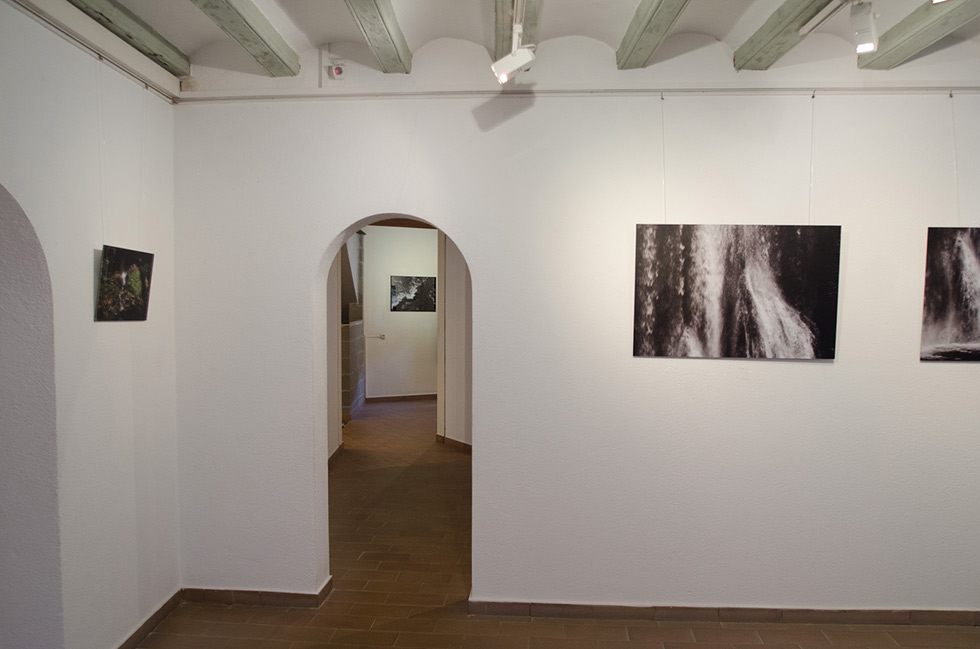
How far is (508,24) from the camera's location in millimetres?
2688

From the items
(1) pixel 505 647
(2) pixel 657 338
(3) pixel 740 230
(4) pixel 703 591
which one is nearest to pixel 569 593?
(1) pixel 505 647

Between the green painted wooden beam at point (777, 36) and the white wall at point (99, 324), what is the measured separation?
3421mm

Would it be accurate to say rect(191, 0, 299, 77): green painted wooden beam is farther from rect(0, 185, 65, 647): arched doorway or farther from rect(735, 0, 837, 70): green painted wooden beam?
rect(735, 0, 837, 70): green painted wooden beam

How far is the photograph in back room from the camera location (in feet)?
32.6

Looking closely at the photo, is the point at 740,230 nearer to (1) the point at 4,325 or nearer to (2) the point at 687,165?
(2) the point at 687,165

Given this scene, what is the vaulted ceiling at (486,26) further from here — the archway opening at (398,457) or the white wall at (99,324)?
the archway opening at (398,457)

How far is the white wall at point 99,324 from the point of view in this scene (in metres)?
2.29

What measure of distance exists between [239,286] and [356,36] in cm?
167

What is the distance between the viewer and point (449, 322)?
692cm

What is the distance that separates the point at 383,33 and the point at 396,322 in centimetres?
753

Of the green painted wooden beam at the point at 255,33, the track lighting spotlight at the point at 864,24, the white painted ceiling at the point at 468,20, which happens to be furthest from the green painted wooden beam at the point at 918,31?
the green painted wooden beam at the point at 255,33

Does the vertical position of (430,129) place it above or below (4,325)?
above

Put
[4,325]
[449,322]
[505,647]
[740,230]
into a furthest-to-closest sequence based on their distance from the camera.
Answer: [449,322], [740,230], [505,647], [4,325]

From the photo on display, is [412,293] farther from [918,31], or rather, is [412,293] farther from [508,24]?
[918,31]
